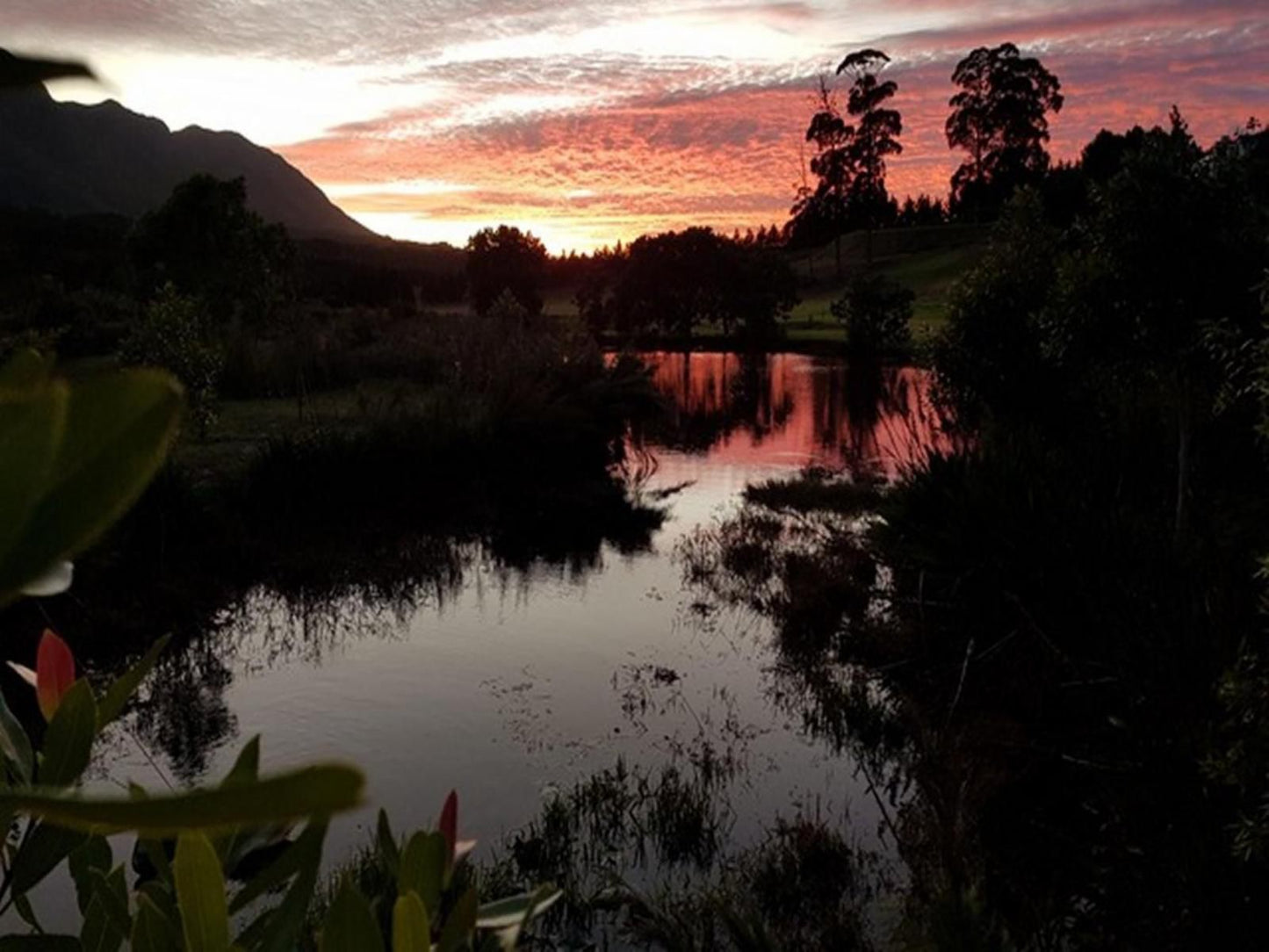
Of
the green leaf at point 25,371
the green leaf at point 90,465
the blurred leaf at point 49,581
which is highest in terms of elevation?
the green leaf at point 25,371

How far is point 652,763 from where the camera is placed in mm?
7996

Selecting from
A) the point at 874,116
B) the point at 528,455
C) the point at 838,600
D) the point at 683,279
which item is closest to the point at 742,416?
the point at 528,455

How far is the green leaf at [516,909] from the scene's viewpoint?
2.41 feet

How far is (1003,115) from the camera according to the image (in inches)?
2384

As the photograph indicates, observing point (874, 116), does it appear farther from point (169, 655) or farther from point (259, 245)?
point (169, 655)

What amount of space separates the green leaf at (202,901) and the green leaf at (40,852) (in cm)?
26

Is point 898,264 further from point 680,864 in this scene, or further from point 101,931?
point 101,931

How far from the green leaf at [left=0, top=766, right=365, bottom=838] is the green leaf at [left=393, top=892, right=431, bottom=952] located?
0.22m

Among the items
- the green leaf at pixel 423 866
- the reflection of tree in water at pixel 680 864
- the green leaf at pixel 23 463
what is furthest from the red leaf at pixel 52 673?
the reflection of tree in water at pixel 680 864

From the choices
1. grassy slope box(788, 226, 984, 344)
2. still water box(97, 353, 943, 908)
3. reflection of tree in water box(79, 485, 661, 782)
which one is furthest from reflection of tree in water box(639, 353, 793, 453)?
grassy slope box(788, 226, 984, 344)

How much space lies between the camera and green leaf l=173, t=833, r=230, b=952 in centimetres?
45

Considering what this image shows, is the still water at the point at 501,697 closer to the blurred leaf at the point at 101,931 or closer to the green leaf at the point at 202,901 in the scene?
the blurred leaf at the point at 101,931

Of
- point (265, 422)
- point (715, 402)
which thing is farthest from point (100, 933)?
point (715, 402)

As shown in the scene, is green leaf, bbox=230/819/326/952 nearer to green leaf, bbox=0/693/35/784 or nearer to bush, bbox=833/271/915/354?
green leaf, bbox=0/693/35/784
